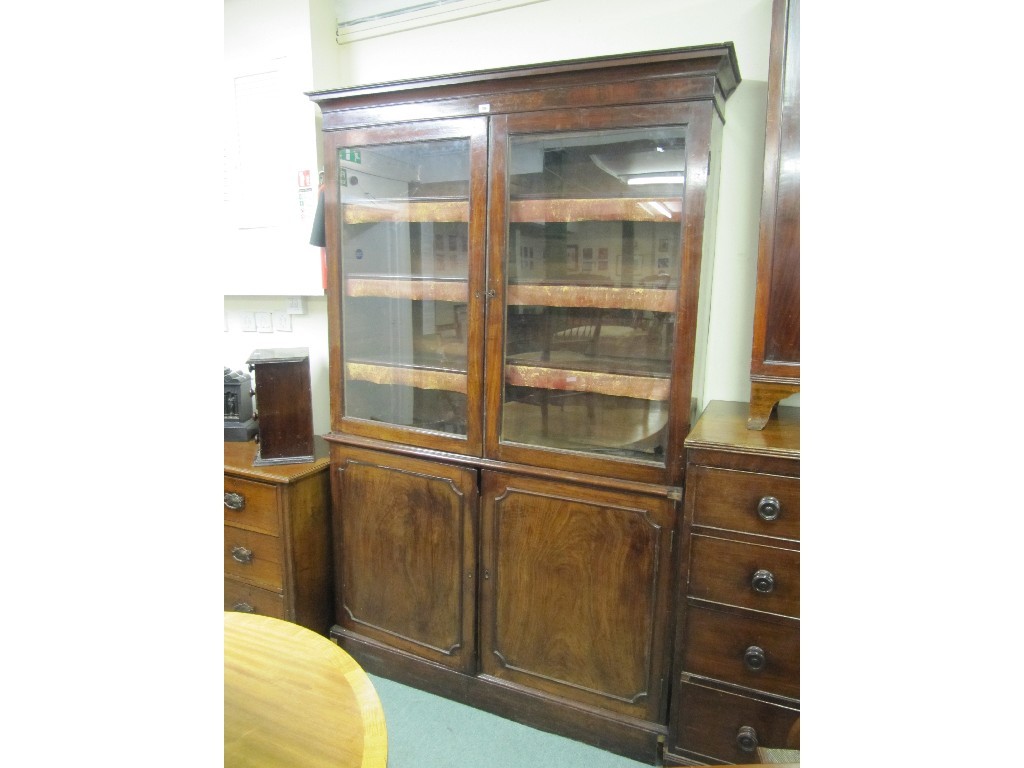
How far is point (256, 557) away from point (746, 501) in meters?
1.64

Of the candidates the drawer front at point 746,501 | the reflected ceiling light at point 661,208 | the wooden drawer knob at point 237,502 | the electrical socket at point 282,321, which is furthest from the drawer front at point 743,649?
the electrical socket at point 282,321

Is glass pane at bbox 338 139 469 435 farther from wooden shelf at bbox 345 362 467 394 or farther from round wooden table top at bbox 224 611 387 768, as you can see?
round wooden table top at bbox 224 611 387 768

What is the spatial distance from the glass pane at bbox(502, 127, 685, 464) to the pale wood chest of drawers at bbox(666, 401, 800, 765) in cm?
22

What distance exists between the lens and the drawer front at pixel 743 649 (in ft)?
4.67

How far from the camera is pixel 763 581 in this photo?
1.41 meters

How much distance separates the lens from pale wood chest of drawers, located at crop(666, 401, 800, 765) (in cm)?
139

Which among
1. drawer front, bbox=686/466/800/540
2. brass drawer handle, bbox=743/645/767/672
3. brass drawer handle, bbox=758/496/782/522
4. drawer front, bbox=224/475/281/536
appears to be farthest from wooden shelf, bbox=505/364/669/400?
drawer front, bbox=224/475/281/536

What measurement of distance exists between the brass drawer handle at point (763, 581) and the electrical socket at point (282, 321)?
6.65ft
